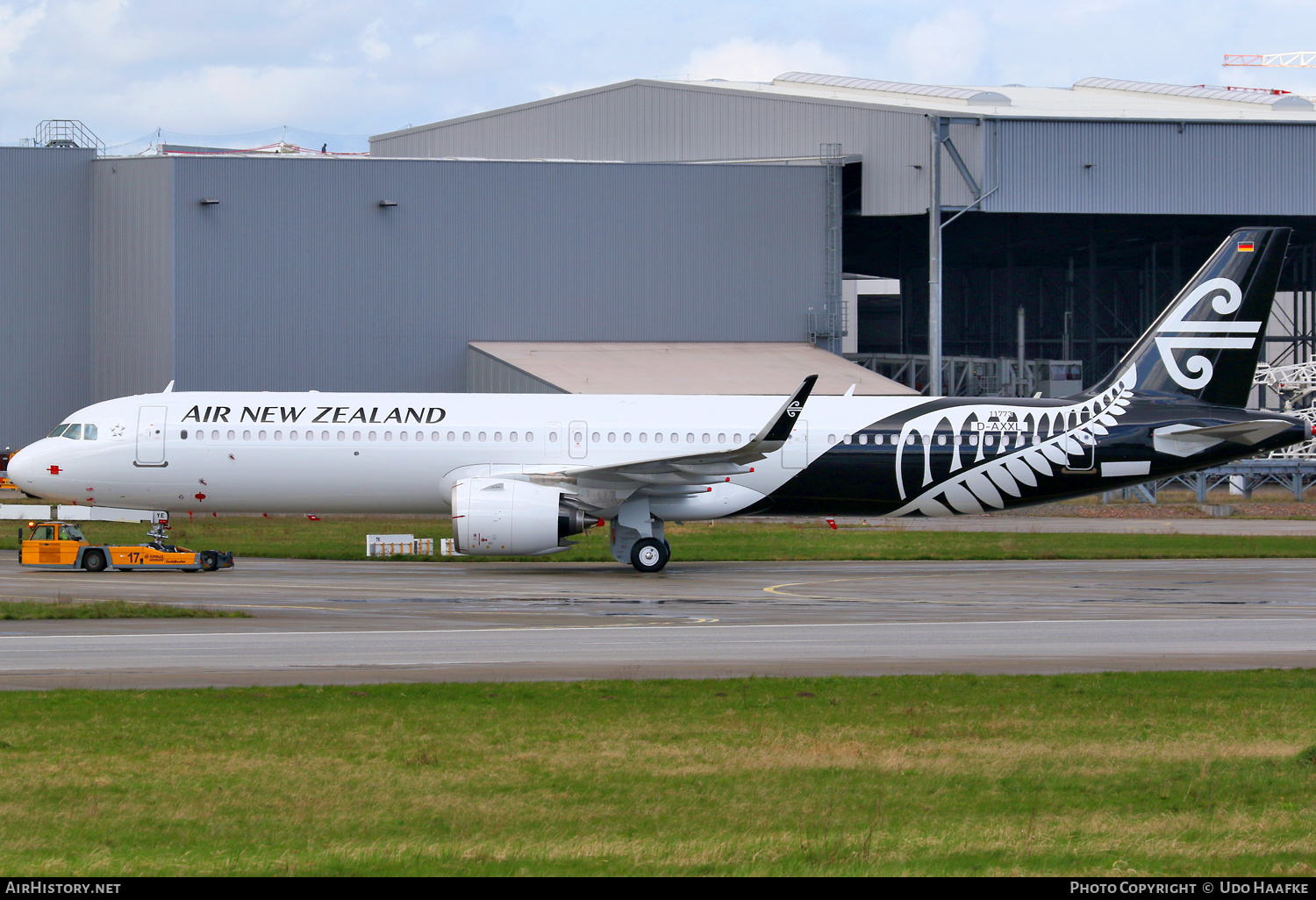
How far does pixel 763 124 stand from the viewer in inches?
2446

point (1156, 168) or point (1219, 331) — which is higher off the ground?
point (1156, 168)

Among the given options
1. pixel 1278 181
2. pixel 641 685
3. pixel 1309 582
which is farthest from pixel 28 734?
pixel 1278 181

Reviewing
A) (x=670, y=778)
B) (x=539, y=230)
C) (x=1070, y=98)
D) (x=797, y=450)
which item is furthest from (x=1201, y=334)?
(x=1070, y=98)

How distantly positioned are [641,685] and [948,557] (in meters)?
22.2

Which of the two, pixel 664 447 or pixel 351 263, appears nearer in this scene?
pixel 664 447

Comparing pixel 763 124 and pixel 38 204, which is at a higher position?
pixel 763 124

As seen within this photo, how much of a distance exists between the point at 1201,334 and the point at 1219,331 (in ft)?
1.51

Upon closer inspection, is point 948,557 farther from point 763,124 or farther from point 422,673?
point 763,124

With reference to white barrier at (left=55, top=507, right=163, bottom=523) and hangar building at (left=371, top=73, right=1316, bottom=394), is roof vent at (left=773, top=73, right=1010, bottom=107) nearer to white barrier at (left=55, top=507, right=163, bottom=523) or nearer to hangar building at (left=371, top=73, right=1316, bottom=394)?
hangar building at (left=371, top=73, right=1316, bottom=394)

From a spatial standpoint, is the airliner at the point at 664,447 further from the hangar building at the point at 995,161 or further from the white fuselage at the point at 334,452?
the hangar building at the point at 995,161

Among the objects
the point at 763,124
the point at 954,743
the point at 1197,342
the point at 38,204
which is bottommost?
the point at 954,743

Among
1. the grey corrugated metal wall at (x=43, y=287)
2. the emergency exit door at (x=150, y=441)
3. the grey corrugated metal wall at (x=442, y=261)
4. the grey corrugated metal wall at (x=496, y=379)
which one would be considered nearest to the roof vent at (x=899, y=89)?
the grey corrugated metal wall at (x=442, y=261)

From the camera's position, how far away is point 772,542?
39625 mm

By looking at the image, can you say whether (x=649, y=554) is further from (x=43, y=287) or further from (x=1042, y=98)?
(x=1042, y=98)
